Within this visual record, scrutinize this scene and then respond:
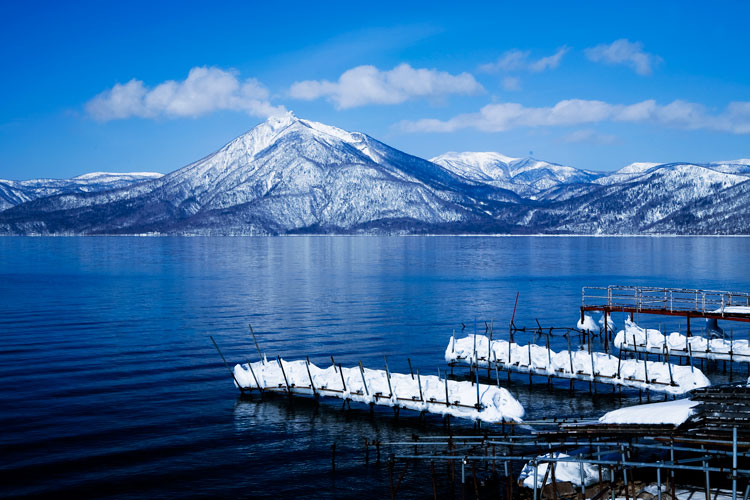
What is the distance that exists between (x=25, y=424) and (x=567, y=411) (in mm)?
32949

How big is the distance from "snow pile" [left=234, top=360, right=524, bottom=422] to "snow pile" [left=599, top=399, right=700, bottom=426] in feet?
22.0

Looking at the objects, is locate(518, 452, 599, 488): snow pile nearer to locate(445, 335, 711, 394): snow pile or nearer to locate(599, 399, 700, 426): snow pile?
locate(599, 399, 700, 426): snow pile

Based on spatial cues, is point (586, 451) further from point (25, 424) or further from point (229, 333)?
point (229, 333)

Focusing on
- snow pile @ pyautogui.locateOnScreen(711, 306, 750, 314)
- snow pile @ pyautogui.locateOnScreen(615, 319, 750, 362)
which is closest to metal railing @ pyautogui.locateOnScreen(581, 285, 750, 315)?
snow pile @ pyautogui.locateOnScreen(711, 306, 750, 314)

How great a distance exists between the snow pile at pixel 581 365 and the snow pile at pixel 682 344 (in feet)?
33.9

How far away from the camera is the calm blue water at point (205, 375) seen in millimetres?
32781

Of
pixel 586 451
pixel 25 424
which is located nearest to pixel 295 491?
pixel 586 451

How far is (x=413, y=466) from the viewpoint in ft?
112

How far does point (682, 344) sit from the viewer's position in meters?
58.1

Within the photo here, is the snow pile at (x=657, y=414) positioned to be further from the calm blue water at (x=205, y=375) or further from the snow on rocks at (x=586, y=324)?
the snow on rocks at (x=586, y=324)

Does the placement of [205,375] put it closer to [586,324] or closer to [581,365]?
[581,365]

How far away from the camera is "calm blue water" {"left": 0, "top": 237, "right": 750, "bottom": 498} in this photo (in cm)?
3278

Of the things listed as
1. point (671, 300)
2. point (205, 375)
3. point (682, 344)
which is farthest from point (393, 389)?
point (671, 300)

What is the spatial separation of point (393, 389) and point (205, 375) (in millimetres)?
17691
